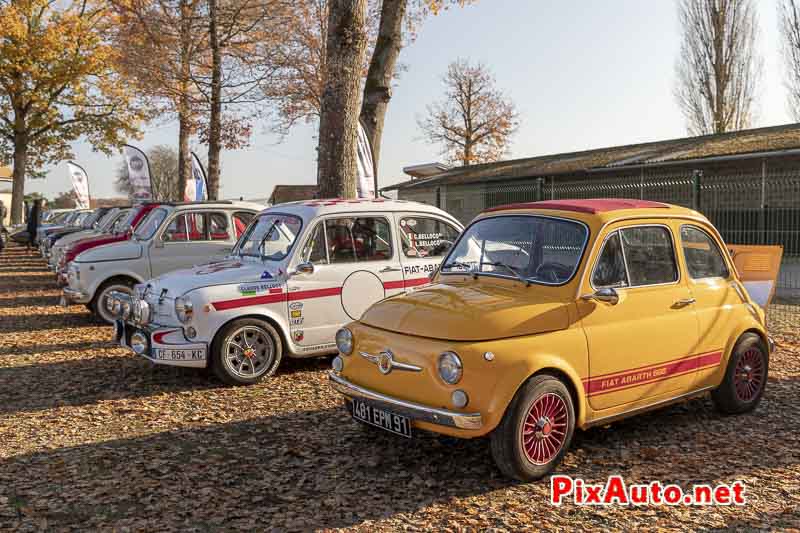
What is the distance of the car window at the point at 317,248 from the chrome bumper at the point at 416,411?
9.50ft

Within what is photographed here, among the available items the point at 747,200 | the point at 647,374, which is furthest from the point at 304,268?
the point at 747,200

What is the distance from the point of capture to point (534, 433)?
486cm

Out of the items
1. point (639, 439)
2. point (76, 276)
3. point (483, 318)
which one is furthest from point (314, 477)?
point (76, 276)

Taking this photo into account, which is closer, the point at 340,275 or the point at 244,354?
the point at 244,354

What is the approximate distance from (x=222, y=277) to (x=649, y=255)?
4.40 metres

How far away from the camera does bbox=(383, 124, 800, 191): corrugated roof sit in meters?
19.8

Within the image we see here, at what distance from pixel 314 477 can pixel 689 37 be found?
37.4m

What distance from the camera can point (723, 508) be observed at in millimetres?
4605

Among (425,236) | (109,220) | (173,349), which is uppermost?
(109,220)

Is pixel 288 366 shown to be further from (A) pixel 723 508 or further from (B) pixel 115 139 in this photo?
(B) pixel 115 139

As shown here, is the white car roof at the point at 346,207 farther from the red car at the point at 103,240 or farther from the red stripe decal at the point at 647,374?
the red car at the point at 103,240

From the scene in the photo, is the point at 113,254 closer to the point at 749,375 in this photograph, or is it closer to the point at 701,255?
the point at 701,255

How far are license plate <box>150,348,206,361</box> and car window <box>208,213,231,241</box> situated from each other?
4.31m

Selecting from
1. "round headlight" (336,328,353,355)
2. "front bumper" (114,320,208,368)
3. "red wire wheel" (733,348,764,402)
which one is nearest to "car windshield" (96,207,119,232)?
"front bumper" (114,320,208,368)
